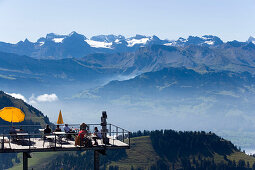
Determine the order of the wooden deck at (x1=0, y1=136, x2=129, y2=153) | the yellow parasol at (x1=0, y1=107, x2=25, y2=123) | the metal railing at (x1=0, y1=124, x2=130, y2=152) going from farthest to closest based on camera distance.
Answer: the yellow parasol at (x1=0, y1=107, x2=25, y2=123)
the metal railing at (x1=0, y1=124, x2=130, y2=152)
the wooden deck at (x1=0, y1=136, x2=129, y2=153)

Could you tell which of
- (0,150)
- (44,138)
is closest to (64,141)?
(44,138)

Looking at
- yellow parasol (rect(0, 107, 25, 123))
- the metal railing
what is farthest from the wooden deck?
yellow parasol (rect(0, 107, 25, 123))

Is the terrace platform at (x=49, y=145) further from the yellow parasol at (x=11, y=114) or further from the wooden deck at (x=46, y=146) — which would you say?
the yellow parasol at (x=11, y=114)

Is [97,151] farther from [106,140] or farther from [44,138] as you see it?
[44,138]

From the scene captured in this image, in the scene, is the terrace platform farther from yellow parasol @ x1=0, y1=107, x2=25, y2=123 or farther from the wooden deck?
yellow parasol @ x1=0, y1=107, x2=25, y2=123

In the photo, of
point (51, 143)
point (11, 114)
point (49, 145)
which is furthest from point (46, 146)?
point (11, 114)

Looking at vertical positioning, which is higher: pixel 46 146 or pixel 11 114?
pixel 11 114

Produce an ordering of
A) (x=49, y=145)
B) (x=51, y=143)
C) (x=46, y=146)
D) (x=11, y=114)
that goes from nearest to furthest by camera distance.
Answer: (x=46, y=146) < (x=49, y=145) < (x=51, y=143) < (x=11, y=114)

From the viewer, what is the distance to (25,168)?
47.4 meters

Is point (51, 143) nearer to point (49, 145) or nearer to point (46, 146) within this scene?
point (49, 145)

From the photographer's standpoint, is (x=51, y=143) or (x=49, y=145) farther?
(x=51, y=143)

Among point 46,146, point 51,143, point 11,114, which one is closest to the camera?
point 46,146

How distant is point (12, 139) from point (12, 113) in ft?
16.2

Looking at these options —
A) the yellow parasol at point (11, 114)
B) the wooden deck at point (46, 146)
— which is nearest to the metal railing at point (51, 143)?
the wooden deck at point (46, 146)
